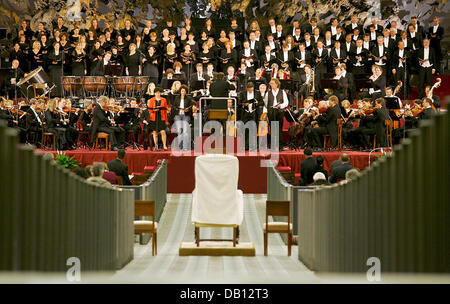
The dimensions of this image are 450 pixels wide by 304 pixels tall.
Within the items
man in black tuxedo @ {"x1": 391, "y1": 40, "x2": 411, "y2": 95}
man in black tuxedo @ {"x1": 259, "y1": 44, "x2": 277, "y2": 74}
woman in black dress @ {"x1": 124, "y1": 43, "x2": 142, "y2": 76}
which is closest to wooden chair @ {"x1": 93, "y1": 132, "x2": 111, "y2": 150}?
woman in black dress @ {"x1": 124, "y1": 43, "x2": 142, "y2": 76}

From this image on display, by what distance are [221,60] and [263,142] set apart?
146 inches

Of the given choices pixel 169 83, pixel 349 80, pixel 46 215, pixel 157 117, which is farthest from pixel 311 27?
pixel 46 215

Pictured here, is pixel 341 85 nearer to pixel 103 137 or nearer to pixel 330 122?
pixel 330 122

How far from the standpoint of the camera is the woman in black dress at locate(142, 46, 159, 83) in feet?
58.3

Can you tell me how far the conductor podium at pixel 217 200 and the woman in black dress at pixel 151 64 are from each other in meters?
9.59

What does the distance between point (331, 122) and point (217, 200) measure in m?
6.66

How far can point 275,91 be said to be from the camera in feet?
49.2

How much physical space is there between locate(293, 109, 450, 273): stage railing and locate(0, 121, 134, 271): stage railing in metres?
1.94

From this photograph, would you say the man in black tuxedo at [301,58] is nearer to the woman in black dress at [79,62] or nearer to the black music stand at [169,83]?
the black music stand at [169,83]

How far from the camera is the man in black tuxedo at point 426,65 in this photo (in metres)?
18.2

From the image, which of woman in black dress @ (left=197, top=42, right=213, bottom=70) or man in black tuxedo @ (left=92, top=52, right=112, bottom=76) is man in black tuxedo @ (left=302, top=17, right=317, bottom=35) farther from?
man in black tuxedo @ (left=92, top=52, right=112, bottom=76)
